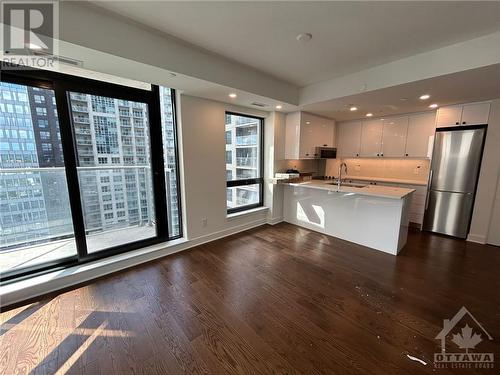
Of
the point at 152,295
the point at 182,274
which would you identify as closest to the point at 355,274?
the point at 182,274

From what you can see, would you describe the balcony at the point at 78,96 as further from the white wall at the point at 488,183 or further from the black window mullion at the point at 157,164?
the white wall at the point at 488,183

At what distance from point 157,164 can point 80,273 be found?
1629 mm

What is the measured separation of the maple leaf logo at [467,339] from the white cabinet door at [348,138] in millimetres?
3820

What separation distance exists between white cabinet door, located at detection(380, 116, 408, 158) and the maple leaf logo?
3442mm

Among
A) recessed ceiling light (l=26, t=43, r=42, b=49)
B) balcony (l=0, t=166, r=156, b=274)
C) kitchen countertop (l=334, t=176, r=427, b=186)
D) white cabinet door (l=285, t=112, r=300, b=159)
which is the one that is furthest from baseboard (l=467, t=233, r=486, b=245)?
recessed ceiling light (l=26, t=43, r=42, b=49)

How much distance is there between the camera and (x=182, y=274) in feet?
8.41

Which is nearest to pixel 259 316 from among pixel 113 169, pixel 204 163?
pixel 204 163

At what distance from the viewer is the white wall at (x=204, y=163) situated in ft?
10.1

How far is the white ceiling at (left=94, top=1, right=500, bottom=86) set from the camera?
166 centimetres

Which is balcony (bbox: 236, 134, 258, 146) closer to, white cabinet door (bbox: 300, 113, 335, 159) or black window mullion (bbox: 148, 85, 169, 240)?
white cabinet door (bbox: 300, 113, 335, 159)

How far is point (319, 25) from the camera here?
1.90m

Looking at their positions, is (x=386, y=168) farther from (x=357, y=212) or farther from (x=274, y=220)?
(x=274, y=220)

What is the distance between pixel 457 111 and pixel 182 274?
522cm

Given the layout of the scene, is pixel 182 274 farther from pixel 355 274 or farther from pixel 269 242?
pixel 355 274
